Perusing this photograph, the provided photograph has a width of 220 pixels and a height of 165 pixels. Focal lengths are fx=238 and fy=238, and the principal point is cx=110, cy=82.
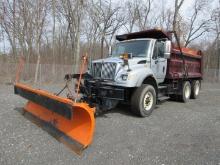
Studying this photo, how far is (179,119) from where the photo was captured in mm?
7191

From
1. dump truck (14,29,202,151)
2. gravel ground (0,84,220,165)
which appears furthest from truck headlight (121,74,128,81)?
gravel ground (0,84,220,165)

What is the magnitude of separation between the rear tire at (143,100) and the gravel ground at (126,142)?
0.24 meters

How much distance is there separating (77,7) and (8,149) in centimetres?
2232

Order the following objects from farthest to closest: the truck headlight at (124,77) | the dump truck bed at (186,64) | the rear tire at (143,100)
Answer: the dump truck bed at (186,64)
the rear tire at (143,100)
the truck headlight at (124,77)

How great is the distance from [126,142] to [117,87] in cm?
222

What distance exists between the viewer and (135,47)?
838 cm

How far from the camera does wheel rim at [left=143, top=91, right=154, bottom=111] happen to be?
7336 millimetres

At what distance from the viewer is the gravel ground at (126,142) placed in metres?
4.15

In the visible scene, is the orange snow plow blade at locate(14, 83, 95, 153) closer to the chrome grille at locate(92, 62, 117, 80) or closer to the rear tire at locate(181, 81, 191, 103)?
the chrome grille at locate(92, 62, 117, 80)

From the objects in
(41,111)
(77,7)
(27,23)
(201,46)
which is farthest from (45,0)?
(201,46)

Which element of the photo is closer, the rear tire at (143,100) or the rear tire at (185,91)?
the rear tire at (143,100)

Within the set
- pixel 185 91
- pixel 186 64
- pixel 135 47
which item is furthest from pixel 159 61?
pixel 185 91

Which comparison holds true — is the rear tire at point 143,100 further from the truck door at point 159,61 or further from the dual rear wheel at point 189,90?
the dual rear wheel at point 189,90

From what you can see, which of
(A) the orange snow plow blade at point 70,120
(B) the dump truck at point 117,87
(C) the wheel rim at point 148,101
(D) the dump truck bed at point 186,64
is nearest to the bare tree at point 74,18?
(D) the dump truck bed at point 186,64
